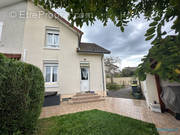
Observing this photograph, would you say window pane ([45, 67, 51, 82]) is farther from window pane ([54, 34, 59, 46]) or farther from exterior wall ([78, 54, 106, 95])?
exterior wall ([78, 54, 106, 95])

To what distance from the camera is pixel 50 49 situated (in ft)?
24.2

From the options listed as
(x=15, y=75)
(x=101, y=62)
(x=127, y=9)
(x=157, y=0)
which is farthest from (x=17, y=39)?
(x=157, y=0)

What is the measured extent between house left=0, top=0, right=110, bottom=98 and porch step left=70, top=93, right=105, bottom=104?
1.90 ft

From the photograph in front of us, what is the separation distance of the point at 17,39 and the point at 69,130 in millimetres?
8211

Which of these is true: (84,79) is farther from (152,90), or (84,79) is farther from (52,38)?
(152,90)

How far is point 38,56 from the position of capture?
276 inches

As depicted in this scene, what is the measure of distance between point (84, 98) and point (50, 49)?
5.40 metres

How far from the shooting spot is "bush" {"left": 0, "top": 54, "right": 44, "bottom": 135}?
6.95 ft

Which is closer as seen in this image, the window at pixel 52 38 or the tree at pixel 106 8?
the tree at pixel 106 8

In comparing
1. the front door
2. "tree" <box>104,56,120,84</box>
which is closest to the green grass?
the front door

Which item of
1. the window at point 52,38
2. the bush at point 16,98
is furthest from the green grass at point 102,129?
the window at point 52,38

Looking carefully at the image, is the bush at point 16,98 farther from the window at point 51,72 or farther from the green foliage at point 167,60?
the window at point 51,72

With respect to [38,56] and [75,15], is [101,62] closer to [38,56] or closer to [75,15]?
[38,56]

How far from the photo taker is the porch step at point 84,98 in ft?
21.5
